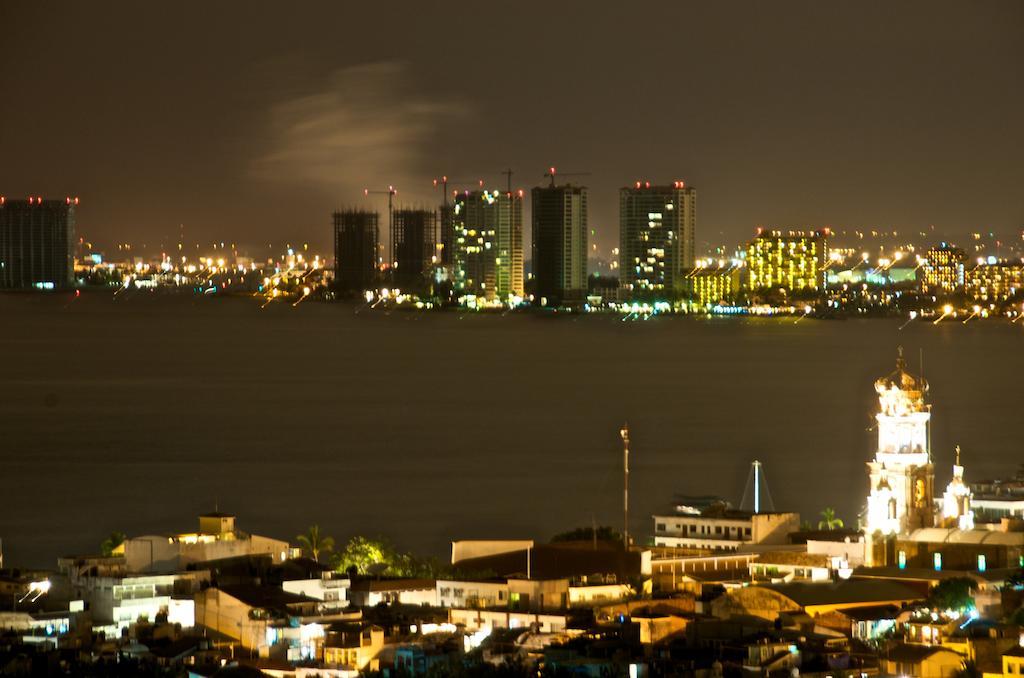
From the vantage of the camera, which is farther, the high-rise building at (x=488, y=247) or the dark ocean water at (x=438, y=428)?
the high-rise building at (x=488, y=247)

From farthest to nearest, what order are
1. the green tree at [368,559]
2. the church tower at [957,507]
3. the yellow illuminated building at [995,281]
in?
the yellow illuminated building at [995,281] < the green tree at [368,559] < the church tower at [957,507]

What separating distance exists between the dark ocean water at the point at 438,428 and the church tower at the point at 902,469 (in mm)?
3885

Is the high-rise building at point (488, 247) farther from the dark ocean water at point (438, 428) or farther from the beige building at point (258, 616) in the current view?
the beige building at point (258, 616)

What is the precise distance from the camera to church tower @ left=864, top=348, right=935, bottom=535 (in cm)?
890

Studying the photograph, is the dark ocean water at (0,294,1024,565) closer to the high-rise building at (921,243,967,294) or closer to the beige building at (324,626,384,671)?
the beige building at (324,626,384,671)

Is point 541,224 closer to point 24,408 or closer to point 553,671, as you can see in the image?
point 24,408

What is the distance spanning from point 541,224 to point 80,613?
64240 millimetres

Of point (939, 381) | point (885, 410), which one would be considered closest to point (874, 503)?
point (885, 410)

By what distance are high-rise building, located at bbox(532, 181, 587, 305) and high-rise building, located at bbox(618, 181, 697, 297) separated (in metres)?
1.77

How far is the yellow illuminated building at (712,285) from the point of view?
7306cm

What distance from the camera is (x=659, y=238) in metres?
73.1

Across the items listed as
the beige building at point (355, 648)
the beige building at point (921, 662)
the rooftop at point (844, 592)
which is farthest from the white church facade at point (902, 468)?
the beige building at point (355, 648)

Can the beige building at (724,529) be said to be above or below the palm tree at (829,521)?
above

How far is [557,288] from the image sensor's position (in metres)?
73.0
